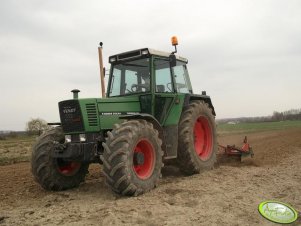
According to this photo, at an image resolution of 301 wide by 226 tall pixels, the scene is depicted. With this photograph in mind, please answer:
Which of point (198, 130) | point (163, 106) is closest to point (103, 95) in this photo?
point (163, 106)

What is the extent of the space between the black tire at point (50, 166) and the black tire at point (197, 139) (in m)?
2.46

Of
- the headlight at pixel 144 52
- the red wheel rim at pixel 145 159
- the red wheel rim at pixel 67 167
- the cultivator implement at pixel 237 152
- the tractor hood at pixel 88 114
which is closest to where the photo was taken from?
the red wheel rim at pixel 145 159

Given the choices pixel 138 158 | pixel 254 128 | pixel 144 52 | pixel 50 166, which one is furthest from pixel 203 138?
pixel 254 128

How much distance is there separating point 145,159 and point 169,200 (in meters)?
1.23

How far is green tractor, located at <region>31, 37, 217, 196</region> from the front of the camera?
647 centimetres

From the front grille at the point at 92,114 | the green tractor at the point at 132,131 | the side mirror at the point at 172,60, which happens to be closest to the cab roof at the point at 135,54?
the green tractor at the point at 132,131

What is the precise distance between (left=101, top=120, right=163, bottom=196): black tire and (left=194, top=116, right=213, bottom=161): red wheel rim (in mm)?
2599

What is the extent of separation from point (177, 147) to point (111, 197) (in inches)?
92.2

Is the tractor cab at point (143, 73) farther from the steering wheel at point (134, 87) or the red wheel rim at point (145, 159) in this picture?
the red wheel rim at point (145, 159)

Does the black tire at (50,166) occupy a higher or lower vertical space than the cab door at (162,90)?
lower

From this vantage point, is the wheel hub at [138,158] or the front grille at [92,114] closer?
the wheel hub at [138,158]

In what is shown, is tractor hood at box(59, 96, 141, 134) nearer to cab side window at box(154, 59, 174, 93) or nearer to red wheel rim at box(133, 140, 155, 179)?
red wheel rim at box(133, 140, 155, 179)

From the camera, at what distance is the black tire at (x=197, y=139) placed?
27.7 feet

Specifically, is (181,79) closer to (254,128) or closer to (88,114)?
(88,114)
